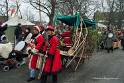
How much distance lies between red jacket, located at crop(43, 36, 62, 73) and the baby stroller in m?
3.63

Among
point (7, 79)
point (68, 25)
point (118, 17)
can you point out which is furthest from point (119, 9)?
point (7, 79)

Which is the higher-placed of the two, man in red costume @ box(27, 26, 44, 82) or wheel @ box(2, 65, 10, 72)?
man in red costume @ box(27, 26, 44, 82)

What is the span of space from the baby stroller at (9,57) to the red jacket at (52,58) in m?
3.63

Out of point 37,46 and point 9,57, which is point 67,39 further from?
point 37,46

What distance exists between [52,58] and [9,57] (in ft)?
13.1

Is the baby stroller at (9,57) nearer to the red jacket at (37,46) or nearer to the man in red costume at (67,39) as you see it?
the man in red costume at (67,39)

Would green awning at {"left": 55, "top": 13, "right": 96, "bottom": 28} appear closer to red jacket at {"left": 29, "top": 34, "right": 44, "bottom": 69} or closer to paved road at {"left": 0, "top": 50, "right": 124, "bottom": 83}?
paved road at {"left": 0, "top": 50, "right": 124, "bottom": 83}

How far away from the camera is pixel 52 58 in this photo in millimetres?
10766

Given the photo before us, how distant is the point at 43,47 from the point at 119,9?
5062 cm

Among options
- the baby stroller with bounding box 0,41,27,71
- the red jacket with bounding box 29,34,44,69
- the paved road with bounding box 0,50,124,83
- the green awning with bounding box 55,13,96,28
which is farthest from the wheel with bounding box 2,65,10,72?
the green awning with bounding box 55,13,96,28

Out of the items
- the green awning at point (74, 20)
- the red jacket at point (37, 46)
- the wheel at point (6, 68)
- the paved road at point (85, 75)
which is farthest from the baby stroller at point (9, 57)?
the red jacket at point (37, 46)

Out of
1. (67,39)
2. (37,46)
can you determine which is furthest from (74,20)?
(37,46)

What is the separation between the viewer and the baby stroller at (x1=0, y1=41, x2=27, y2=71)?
14039 millimetres

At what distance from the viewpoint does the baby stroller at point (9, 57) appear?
46.1 ft
